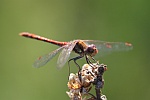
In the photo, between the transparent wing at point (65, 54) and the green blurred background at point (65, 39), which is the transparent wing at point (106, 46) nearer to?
the transparent wing at point (65, 54)

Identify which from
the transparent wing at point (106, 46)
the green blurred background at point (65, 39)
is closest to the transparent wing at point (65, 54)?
the transparent wing at point (106, 46)

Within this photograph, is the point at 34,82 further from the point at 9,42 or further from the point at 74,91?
the point at 74,91

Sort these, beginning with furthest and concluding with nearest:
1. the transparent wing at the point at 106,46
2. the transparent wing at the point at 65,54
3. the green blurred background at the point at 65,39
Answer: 1. the green blurred background at the point at 65,39
2. the transparent wing at the point at 106,46
3. the transparent wing at the point at 65,54

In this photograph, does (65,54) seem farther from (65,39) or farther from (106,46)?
(65,39)

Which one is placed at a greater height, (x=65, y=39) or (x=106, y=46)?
(x=65, y=39)

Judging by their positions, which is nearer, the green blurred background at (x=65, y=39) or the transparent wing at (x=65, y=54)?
the transparent wing at (x=65, y=54)

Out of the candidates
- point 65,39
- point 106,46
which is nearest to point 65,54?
point 106,46

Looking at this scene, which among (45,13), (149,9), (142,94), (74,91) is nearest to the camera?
(74,91)

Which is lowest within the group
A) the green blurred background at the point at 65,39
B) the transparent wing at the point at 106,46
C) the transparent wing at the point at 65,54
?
the transparent wing at the point at 65,54

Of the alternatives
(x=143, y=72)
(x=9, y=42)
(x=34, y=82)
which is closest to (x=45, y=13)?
(x=9, y=42)
